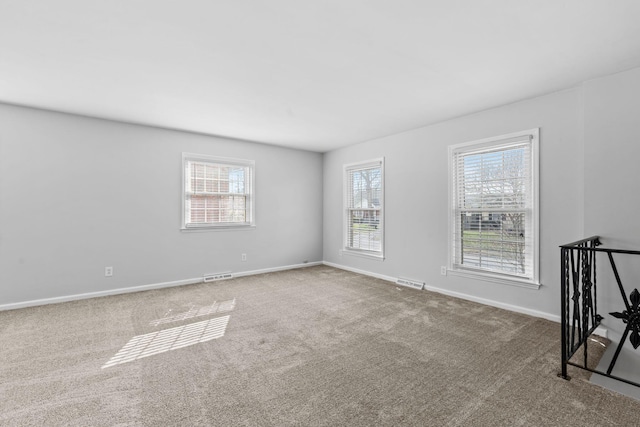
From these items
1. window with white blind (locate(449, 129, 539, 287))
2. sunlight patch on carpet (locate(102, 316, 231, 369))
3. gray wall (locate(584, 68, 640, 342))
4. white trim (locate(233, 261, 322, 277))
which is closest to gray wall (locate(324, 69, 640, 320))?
gray wall (locate(584, 68, 640, 342))

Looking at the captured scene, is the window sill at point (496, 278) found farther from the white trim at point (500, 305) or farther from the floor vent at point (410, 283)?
the floor vent at point (410, 283)

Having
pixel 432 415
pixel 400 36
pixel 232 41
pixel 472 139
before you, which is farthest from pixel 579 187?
pixel 232 41

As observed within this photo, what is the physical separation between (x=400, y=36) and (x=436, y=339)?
2.53m

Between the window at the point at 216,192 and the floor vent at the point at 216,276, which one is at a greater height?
the window at the point at 216,192

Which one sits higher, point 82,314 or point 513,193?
point 513,193

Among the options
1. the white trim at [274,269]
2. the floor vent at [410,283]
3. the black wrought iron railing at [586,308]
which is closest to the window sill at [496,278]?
the floor vent at [410,283]

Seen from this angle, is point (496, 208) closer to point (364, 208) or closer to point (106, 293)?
point (364, 208)

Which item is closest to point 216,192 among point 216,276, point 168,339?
point 216,276

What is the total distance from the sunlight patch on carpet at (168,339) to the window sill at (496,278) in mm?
2976

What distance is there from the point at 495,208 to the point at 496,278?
2.78ft

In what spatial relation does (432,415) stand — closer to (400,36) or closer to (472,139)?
(400,36)

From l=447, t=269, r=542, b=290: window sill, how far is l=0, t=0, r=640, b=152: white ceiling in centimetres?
205

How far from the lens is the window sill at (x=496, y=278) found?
128 inches

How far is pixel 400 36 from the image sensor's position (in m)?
2.11
